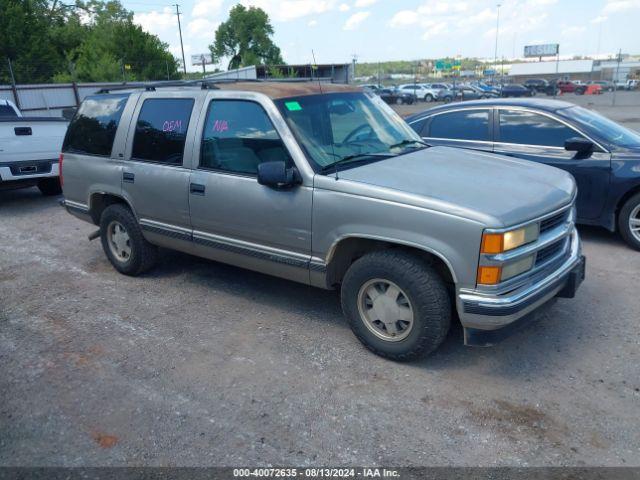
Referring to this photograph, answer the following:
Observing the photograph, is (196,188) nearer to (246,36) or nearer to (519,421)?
(519,421)

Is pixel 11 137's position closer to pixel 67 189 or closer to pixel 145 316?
pixel 67 189

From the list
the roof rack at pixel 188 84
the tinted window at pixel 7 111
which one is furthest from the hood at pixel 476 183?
the tinted window at pixel 7 111

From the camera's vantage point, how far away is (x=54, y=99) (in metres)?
23.5

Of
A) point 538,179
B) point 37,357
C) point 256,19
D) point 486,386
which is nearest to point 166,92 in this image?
point 37,357

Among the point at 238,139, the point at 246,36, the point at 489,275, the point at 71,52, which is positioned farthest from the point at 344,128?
the point at 246,36

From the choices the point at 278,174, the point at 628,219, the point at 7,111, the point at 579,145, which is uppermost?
the point at 7,111

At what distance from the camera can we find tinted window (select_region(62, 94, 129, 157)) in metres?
5.44

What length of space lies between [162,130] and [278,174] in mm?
1654

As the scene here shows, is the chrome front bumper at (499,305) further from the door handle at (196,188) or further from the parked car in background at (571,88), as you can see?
the parked car in background at (571,88)

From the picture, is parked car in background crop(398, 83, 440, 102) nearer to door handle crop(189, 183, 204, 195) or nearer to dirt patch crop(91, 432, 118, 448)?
door handle crop(189, 183, 204, 195)

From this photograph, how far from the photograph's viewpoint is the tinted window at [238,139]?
13.7 ft

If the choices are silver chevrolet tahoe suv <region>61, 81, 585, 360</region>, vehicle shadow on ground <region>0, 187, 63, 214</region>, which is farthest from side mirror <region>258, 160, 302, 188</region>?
vehicle shadow on ground <region>0, 187, 63, 214</region>

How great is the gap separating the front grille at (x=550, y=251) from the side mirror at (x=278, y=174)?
171 cm

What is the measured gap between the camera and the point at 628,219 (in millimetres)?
6004
